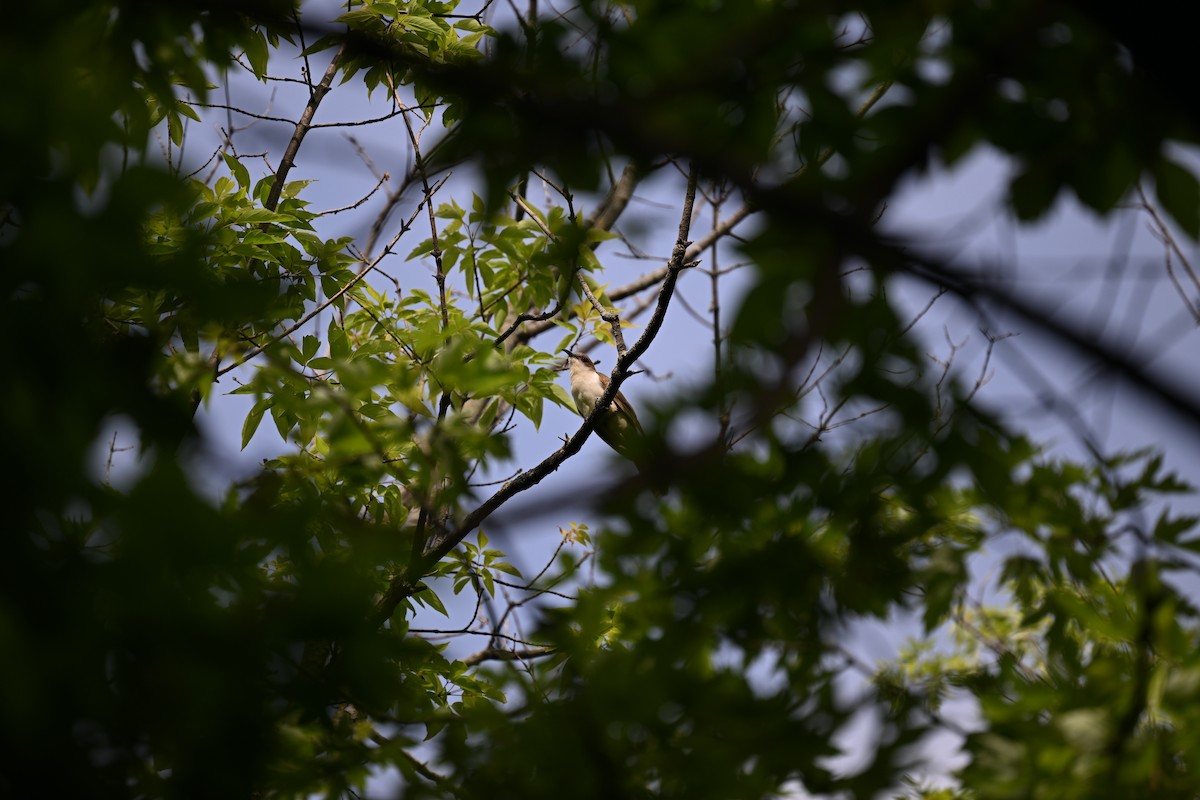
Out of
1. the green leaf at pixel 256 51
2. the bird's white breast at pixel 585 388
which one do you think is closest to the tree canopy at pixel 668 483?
the green leaf at pixel 256 51

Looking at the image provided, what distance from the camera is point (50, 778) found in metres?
1.15

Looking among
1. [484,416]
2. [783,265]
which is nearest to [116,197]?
[783,265]

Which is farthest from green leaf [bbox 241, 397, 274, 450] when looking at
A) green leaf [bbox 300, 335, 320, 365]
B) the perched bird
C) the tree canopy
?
the perched bird

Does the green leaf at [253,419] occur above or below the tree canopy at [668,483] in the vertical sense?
above

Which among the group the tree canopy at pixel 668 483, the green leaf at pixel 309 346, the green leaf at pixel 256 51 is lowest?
the tree canopy at pixel 668 483

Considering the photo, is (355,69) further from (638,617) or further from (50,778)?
(50,778)


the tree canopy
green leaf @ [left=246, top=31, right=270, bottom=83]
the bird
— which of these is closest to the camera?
the tree canopy

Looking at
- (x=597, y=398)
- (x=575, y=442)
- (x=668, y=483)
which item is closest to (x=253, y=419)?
(x=575, y=442)

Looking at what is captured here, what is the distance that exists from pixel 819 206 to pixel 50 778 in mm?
1304

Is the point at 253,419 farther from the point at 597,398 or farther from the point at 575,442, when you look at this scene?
the point at 597,398

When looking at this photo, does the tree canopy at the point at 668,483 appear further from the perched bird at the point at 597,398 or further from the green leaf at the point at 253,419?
the perched bird at the point at 597,398

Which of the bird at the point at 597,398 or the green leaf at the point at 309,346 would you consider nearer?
the green leaf at the point at 309,346

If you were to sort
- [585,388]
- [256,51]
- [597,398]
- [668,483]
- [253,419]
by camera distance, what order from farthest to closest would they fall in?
1. [585,388]
2. [597,398]
3. [253,419]
4. [256,51]
5. [668,483]

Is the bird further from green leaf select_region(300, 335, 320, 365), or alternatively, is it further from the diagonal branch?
green leaf select_region(300, 335, 320, 365)
